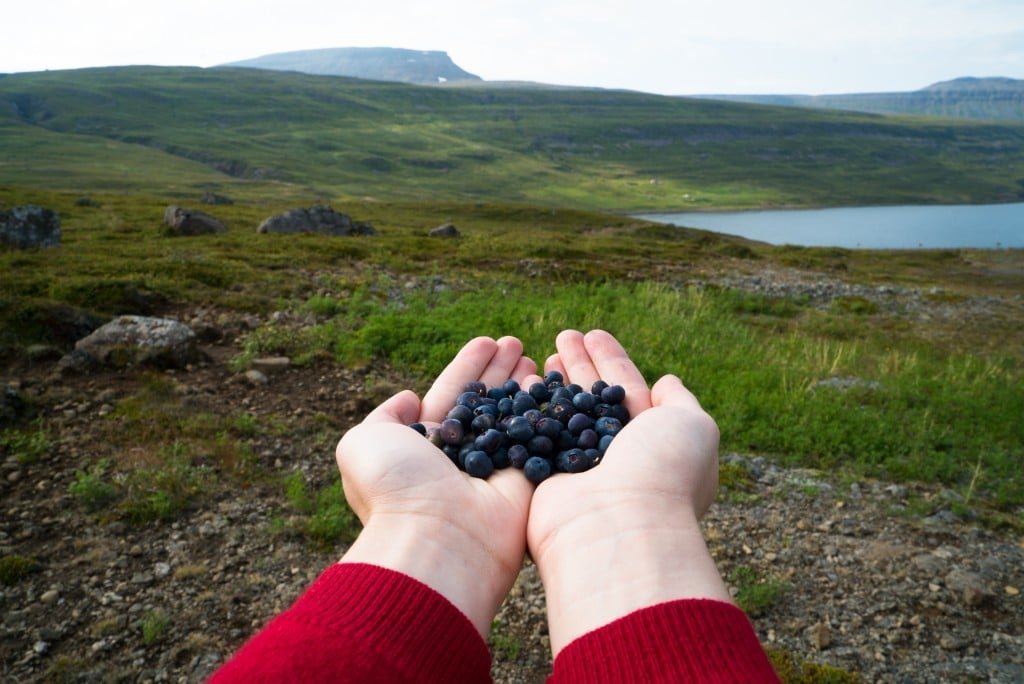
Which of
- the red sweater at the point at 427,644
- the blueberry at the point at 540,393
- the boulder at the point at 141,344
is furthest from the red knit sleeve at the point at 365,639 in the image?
the boulder at the point at 141,344

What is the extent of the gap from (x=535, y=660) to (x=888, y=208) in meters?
159

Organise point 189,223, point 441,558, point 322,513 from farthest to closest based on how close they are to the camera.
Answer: point 189,223, point 322,513, point 441,558

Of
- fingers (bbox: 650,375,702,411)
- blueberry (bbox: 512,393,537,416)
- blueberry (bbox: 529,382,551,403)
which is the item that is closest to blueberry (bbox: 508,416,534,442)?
blueberry (bbox: 512,393,537,416)

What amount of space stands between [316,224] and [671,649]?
110ft

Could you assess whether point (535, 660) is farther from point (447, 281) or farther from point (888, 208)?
point (888, 208)

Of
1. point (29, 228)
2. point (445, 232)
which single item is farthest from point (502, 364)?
point (445, 232)

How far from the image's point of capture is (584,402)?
4.10 m

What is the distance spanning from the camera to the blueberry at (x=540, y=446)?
3.76 m

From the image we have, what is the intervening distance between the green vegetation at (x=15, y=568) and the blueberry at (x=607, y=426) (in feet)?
17.1

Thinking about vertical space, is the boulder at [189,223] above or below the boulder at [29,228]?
below

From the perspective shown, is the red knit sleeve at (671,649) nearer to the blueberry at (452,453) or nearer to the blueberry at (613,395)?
the blueberry at (452,453)

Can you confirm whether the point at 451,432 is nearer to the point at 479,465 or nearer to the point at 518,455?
the point at 479,465

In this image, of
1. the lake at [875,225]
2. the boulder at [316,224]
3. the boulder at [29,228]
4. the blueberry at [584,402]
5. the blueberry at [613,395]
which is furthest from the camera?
the lake at [875,225]

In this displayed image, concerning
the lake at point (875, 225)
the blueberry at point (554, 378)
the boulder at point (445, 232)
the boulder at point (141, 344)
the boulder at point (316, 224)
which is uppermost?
the blueberry at point (554, 378)
